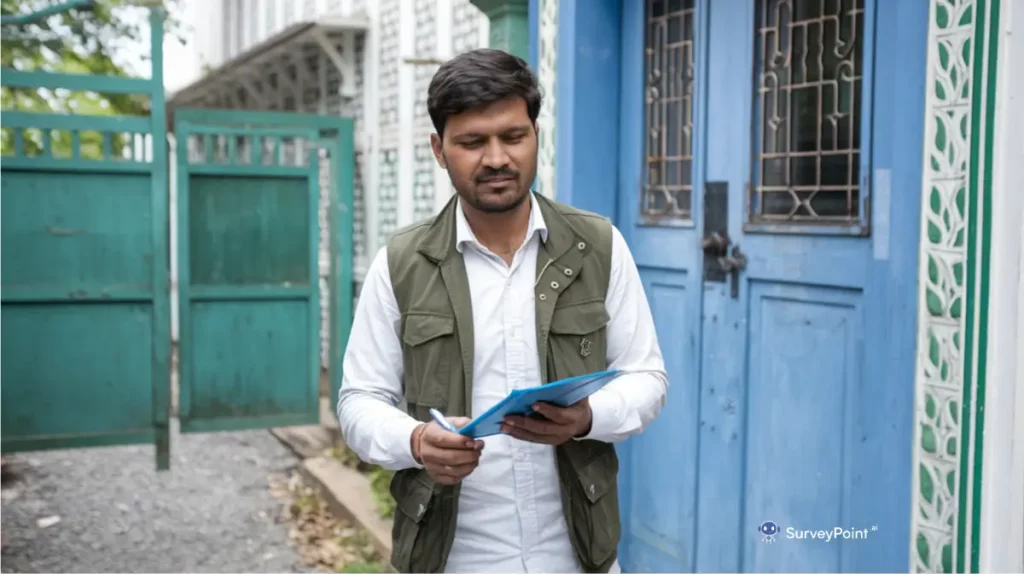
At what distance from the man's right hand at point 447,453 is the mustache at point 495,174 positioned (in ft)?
1.49

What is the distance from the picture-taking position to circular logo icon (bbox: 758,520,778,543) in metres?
3.45

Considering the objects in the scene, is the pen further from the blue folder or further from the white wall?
the white wall

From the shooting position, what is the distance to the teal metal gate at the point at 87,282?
4895 millimetres

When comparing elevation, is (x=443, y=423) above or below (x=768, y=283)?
below

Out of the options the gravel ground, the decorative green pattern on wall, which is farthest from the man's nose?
the gravel ground

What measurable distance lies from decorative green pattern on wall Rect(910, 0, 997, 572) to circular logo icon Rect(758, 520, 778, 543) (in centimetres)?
71

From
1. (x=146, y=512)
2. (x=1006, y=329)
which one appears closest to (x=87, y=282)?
(x=146, y=512)

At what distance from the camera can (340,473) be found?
6547mm

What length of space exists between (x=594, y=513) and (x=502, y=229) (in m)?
0.58

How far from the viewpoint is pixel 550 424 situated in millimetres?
1852

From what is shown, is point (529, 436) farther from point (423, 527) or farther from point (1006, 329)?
point (1006, 329)

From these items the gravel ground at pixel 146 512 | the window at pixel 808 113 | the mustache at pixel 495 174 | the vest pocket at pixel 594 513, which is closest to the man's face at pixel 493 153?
the mustache at pixel 495 174

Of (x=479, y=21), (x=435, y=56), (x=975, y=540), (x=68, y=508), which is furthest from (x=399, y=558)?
(x=435, y=56)

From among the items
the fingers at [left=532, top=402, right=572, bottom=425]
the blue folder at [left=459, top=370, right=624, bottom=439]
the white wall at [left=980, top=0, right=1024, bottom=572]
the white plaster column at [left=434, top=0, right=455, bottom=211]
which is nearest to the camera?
the blue folder at [left=459, top=370, right=624, bottom=439]
